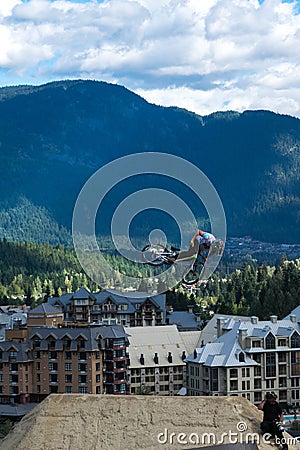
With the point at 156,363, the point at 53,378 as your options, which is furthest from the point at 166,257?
the point at 156,363

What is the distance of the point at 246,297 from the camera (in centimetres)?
6550

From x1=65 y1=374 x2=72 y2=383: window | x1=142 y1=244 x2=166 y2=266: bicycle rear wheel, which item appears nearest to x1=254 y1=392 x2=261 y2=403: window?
x1=65 y1=374 x2=72 y2=383: window

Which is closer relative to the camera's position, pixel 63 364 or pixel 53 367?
pixel 63 364

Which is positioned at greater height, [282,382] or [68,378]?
[68,378]

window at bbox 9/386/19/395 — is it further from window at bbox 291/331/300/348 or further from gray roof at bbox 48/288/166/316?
gray roof at bbox 48/288/166/316

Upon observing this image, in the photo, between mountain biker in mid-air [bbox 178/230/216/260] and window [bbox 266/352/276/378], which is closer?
mountain biker in mid-air [bbox 178/230/216/260]

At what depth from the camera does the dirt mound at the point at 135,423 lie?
761 cm

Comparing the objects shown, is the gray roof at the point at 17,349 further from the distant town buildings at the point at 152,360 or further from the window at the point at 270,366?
the window at the point at 270,366

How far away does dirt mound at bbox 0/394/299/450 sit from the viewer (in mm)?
7613

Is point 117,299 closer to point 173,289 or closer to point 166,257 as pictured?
point 173,289

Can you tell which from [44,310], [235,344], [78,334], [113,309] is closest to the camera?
[235,344]

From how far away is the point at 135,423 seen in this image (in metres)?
7.84
